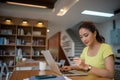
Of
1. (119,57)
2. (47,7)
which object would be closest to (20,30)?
(47,7)

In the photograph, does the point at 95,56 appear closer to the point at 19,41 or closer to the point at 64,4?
the point at 64,4

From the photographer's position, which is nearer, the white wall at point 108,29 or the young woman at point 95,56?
the young woman at point 95,56

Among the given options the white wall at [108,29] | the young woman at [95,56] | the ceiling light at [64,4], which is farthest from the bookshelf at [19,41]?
the young woman at [95,56]

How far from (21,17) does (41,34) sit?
3.55 feet

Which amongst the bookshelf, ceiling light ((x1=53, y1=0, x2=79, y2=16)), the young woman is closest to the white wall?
the bookshelf

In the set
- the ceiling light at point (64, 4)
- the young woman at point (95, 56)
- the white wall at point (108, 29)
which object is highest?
the ceiling light at point (64, 4)

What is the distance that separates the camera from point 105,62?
56.9 inches

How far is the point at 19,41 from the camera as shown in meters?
6.05

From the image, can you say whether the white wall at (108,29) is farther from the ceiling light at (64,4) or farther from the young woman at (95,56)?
the young woman at (95,56)

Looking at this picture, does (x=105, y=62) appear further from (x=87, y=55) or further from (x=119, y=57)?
(x=119, y=57)

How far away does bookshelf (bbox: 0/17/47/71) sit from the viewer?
5.96 meters

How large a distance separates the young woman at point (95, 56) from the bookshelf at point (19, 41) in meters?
4.62

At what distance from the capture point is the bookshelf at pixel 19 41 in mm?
5961

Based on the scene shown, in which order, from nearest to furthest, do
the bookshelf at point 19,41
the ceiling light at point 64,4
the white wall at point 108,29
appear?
the ceiling light at point 64,4, the bookshelf at point 19,41, the white wall at point 108,29
